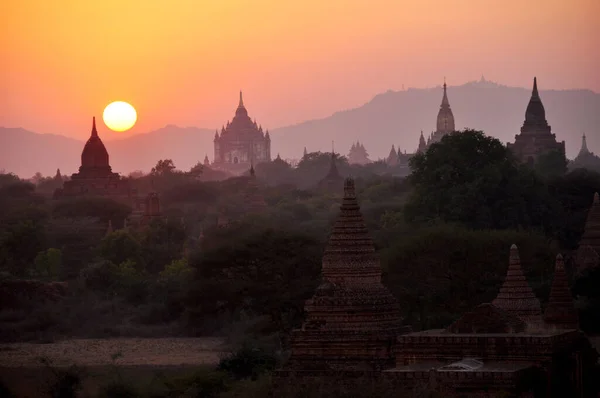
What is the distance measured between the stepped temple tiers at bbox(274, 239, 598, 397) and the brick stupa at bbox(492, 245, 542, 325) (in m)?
0.97

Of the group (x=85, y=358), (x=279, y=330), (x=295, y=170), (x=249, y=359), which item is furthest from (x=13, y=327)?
(x=295, y=170)

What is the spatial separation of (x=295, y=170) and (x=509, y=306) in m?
130

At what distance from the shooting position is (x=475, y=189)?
216 ft

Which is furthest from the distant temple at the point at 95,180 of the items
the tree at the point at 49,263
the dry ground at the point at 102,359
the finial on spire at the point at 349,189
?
the finial on spire at the point at 349,189

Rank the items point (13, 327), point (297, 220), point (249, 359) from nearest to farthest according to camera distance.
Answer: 1. point (249, 359)
2. point (13, 327)
3. point (297, 220)

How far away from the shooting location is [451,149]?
71000mm

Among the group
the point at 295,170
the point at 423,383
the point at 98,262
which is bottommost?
the point at 423,383

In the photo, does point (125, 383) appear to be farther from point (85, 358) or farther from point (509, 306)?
point (85, 358)

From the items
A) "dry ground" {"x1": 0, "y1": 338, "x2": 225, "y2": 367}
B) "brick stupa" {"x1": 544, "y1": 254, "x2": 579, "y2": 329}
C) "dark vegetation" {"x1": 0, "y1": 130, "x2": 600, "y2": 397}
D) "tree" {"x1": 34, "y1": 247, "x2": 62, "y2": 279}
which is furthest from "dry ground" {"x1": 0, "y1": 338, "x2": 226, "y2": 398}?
"tree" {"x1": 34, "y1": 247, "x2": 62, "y2": 279}

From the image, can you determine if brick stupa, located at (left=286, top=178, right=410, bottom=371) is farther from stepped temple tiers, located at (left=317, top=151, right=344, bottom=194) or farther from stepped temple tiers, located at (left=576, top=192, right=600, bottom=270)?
stepped temple tiers, located at (left=317, top=151, right=344, bottom=194)

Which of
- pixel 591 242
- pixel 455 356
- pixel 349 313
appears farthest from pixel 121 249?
pixel 455 356

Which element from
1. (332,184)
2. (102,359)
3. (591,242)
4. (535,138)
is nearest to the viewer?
(102,359)

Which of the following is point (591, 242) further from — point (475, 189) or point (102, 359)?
point (102, 359)

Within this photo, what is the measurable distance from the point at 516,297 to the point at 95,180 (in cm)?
6572
